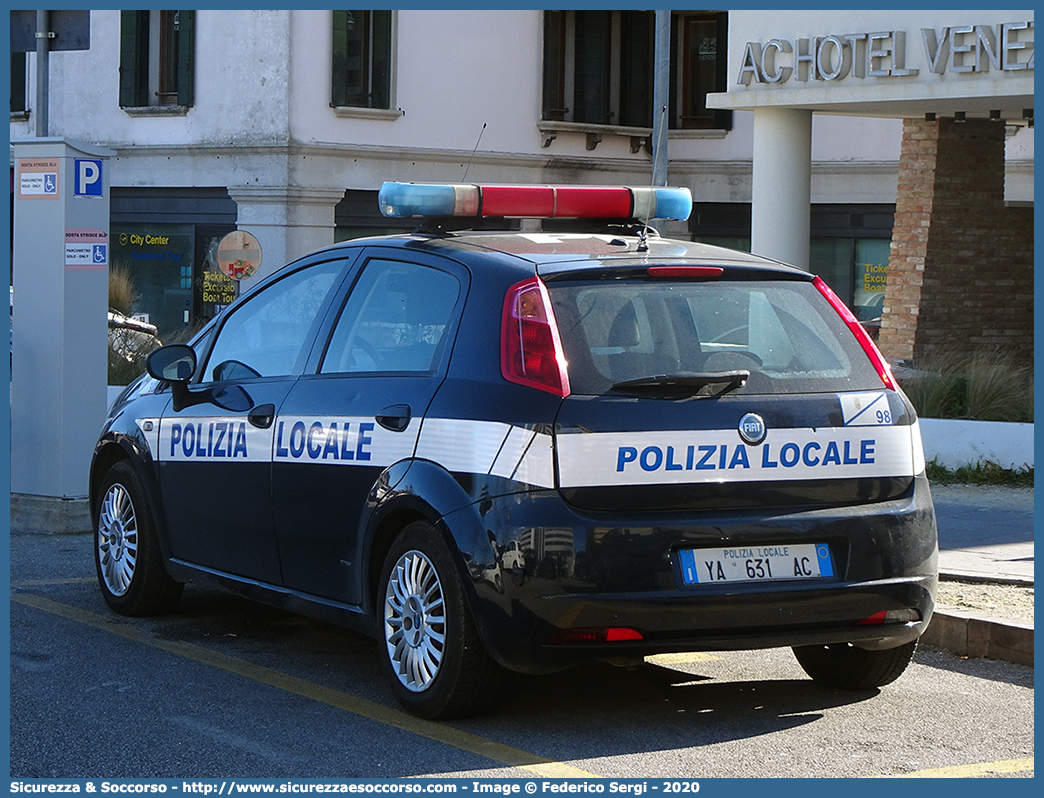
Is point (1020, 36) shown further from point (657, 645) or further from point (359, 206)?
point (359, 206)

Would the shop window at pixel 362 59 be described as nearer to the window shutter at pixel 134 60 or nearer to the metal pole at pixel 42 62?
the window shutter at pixel 134 60

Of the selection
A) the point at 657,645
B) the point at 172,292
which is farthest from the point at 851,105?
the point at 172,292

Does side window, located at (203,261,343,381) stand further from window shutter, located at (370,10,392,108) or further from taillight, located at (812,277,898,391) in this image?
window shutter, located at (370,10,392,108)

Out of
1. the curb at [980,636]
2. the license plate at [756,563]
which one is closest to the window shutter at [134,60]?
the curb at [980,636]

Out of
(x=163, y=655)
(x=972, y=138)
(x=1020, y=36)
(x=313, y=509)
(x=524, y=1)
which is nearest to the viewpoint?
(x=313, y=509)

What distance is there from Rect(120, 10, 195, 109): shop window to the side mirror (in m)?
21.3

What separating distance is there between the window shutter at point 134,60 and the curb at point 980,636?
2359 centimetres

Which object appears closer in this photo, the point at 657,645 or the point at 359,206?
the point at 657,645

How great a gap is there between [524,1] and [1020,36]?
15.0m

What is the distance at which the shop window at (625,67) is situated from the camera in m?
28.8

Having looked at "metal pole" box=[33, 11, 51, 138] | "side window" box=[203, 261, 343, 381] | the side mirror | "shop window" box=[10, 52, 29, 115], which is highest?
"shop window" box=[10, 52, 29, 115]

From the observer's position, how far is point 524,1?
90.4ft

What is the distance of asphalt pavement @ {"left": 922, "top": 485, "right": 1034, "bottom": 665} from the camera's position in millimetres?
6695

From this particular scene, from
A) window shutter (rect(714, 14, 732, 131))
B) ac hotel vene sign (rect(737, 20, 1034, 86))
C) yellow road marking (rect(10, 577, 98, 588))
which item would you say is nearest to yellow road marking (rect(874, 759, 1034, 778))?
yellow road marking (rect(10, 577, 98, 588))
